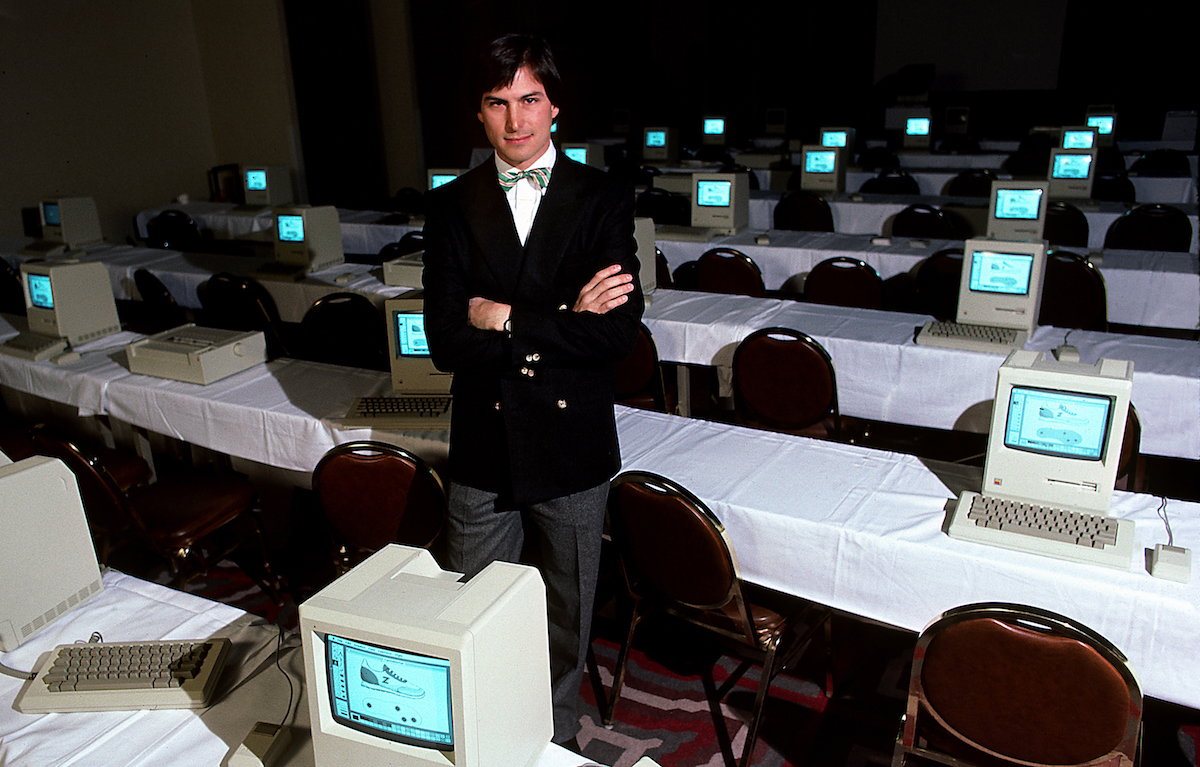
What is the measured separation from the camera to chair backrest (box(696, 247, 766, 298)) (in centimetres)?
495

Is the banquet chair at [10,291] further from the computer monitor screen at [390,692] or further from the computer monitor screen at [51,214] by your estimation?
the computer monitor screen at [390,692]

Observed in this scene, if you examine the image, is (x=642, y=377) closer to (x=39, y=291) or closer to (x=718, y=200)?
(x=718, y=200)

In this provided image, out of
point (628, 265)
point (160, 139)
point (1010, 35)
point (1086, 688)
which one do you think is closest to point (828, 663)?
point (1086, 688)

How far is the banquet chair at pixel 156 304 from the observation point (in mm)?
5012

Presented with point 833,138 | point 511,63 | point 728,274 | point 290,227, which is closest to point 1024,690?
point 511,63

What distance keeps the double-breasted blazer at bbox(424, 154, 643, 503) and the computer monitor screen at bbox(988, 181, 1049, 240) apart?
3951mm

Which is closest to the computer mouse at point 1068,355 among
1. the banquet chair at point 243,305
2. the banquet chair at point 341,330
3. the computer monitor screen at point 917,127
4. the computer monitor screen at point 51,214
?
the banquet chair at point 341,330

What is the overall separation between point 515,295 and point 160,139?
8664mm

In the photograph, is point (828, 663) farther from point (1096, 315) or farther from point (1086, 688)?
point (1096, 315)

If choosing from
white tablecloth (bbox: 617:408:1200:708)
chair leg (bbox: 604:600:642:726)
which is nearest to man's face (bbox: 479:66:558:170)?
white tablecloth (bbox: 617:408:1200:708)

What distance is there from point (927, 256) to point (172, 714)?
15.6 ft

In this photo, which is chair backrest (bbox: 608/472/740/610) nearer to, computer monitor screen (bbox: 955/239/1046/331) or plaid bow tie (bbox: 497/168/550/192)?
plaid bow tie (bbox: 497/168/550/192)

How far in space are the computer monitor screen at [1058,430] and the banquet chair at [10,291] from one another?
5.91m

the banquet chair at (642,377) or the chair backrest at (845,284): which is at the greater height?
the chair backrest at (845,284)
